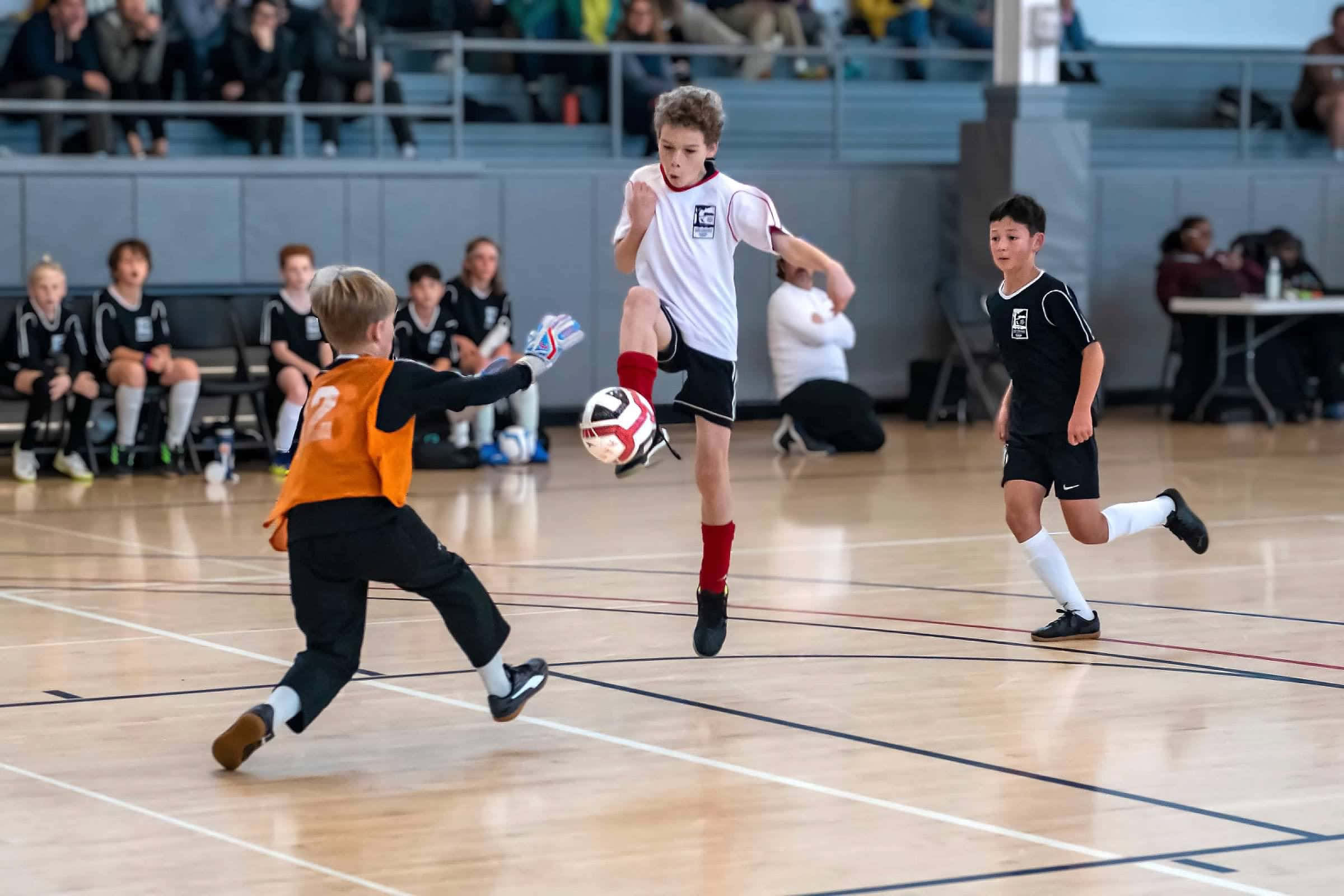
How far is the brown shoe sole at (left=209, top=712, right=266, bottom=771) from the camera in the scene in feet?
15.9

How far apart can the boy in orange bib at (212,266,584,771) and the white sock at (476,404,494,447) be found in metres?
7.59

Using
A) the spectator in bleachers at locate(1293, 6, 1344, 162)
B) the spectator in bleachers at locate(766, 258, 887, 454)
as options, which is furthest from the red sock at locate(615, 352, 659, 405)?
the spectator in bleachers at locate(1293, 6, 1344, 162)

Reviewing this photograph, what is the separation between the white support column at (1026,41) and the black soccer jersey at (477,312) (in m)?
4.82

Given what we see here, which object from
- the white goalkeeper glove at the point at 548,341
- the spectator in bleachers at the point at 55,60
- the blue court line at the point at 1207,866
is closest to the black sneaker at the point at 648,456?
the white goalkeeper glove at the point at 548,341

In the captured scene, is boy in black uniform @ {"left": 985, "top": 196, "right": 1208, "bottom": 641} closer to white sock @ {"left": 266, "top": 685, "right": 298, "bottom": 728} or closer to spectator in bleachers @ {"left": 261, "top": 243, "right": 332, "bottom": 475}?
white sock @ {"left": 266, "top": 685, "right": 298, "bottom": 728}

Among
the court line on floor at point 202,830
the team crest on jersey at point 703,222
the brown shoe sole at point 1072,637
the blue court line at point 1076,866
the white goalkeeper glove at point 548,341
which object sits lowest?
the brown shoe sole at point 1072,637

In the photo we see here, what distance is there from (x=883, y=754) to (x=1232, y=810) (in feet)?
3.08

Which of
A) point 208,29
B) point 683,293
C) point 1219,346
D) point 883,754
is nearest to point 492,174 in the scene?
point 208,29

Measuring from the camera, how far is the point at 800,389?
43.1 feet

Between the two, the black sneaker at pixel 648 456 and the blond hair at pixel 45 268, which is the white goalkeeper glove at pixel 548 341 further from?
the blond hair at pixel 45 268

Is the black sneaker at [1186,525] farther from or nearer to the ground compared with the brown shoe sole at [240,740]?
farther from the ground

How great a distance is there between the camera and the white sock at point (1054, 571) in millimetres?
6742

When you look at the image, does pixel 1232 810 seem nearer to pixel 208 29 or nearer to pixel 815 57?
pixel 208 29

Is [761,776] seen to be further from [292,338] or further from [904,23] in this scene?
[904,23]
